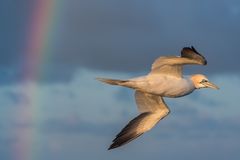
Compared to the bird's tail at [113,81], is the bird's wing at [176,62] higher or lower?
higher

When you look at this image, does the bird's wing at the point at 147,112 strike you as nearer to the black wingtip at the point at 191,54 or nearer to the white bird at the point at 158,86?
the white bird at the point at 158,86

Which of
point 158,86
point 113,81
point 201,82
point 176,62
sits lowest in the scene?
point 158,86

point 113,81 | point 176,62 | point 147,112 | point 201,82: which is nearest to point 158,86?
point 176,62

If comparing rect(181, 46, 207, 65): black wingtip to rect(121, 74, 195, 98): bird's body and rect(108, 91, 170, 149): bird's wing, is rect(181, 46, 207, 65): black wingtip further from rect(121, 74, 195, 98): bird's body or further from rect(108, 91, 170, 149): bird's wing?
rect(108, 91, 170, 149): bird's wing

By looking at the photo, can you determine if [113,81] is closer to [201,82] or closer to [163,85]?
[163,85]

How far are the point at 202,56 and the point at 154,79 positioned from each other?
3.15m

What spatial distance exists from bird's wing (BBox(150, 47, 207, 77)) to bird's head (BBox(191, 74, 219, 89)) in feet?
4.03

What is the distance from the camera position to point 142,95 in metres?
44.9

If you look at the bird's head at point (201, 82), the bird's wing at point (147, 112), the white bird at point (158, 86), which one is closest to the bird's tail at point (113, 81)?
the white bird at point (158, 86)

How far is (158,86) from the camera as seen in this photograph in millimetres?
40219

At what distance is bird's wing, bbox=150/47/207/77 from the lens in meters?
39.8

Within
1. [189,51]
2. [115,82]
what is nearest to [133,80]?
[115,82]

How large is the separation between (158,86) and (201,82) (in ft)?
12.0

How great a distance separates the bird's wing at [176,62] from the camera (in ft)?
131
